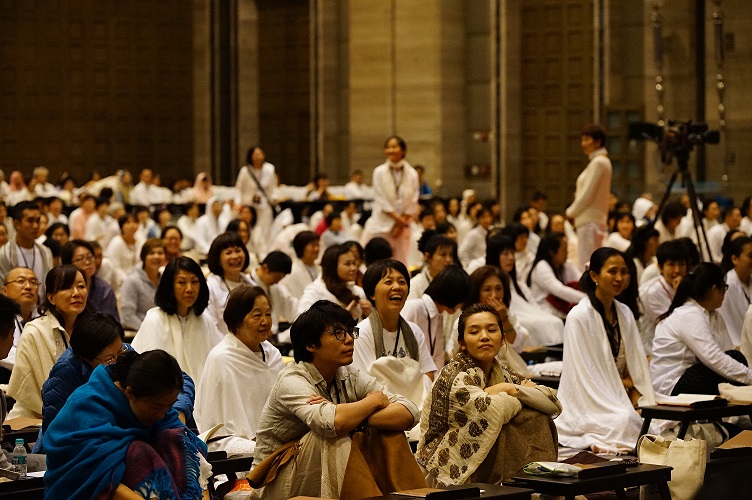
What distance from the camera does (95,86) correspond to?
29.9 metres

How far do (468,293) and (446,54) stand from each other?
14.9 metres

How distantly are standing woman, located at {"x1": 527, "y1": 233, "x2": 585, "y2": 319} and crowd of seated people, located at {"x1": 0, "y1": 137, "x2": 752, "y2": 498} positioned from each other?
2 centimetres

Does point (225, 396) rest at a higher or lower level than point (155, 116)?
lower

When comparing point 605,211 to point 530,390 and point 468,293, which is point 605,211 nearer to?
point 468,293

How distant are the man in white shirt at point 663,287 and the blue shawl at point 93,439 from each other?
19.6ft

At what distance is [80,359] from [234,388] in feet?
3.57

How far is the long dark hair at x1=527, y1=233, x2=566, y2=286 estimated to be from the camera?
12.0m

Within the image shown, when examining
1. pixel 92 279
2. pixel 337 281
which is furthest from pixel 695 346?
pixel 92 279

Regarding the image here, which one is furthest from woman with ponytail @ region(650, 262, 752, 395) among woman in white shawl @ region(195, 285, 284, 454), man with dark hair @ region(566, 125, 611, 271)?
man with dark hair @ region(566, 125, 611, 271)

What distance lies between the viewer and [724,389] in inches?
311

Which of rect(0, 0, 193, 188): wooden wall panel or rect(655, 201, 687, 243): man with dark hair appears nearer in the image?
rect(655, 201, 687, 243): man with dark hair

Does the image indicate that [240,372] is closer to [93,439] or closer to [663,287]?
[93,439]

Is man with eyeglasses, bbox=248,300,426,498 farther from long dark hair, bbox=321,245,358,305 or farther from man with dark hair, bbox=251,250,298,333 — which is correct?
man with dark hair, bbox=251,250,298,333

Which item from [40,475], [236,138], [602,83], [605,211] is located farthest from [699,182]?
[40,475]
